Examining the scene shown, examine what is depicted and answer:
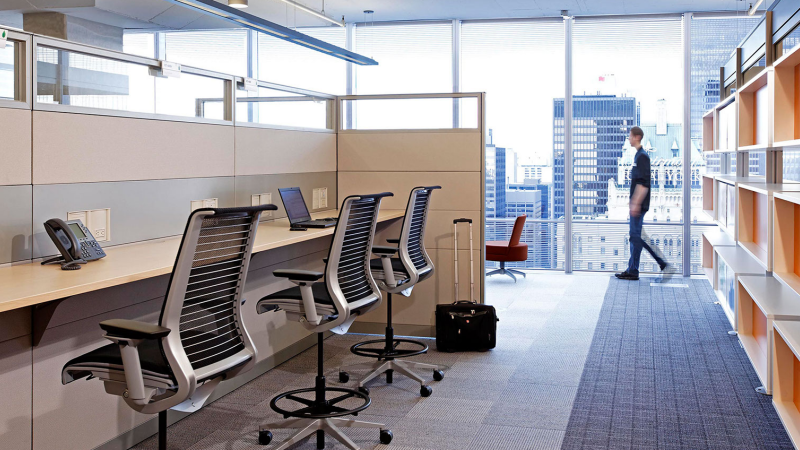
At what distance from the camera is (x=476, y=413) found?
362 centimetres

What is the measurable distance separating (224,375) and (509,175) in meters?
6.38

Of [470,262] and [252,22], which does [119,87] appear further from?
[470,262]

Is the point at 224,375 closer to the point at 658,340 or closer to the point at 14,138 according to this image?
the point at 14,138

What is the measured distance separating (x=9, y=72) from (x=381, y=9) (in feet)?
18.0

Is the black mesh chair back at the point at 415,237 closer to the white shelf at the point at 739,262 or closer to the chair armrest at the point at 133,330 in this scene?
the white shelf at the point at 739,262

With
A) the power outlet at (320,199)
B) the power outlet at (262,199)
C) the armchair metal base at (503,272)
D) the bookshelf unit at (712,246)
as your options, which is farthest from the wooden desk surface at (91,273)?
the armchair metal base at (503,272)

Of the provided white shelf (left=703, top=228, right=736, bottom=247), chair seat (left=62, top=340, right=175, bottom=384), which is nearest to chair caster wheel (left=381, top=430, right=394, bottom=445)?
chair seat (left=62, top=340, right=175, bottom=384)

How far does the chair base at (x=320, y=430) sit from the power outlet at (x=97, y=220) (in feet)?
3.56

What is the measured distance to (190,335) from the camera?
2.36 meters

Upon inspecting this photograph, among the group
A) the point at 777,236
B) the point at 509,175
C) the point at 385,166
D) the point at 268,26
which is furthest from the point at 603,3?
the point at 777,236

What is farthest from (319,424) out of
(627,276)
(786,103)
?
(627,276)

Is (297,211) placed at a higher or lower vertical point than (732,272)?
higher

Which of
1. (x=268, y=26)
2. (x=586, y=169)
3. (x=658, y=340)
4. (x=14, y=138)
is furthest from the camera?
(x=586, y=169)

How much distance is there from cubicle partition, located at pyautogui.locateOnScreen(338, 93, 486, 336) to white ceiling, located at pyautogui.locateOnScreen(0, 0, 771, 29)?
258 cm
